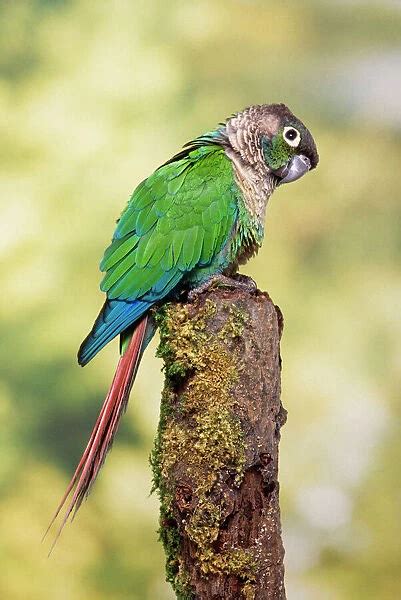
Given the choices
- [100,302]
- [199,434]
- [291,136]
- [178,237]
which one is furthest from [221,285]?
[100,302]

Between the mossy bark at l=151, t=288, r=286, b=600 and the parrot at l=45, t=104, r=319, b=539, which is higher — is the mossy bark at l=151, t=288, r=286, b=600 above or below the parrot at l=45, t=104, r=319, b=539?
below

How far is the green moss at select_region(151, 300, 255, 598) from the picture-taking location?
1.93 meters

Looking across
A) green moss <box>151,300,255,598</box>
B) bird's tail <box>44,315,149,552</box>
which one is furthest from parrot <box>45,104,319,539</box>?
green moss <box>151,300,255,598</box>

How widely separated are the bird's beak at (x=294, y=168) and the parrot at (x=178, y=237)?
0.07 meters

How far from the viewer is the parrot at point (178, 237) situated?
7.15ft

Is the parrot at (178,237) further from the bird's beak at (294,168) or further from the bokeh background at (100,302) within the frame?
the bokeh background at (100,302)

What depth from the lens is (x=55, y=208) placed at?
10.8 ft

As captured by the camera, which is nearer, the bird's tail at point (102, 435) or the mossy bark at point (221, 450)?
the mossy bark at point (221, 450)

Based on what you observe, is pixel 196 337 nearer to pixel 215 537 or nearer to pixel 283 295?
pixel 215 537

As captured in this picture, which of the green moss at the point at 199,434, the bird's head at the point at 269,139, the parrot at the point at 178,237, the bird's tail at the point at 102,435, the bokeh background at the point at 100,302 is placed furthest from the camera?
the bokeh background at the point at 100,302

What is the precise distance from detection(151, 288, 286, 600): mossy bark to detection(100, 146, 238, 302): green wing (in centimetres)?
15

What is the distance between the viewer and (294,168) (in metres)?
2.43

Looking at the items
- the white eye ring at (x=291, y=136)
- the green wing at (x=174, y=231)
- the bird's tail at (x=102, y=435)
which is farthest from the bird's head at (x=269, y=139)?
the bird's tail at (x=102, y=435)

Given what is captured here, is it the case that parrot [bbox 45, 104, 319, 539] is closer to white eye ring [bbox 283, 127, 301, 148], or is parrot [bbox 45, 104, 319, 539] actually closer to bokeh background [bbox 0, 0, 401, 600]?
white eye ring [bbox 283, 127, 301, 148]
